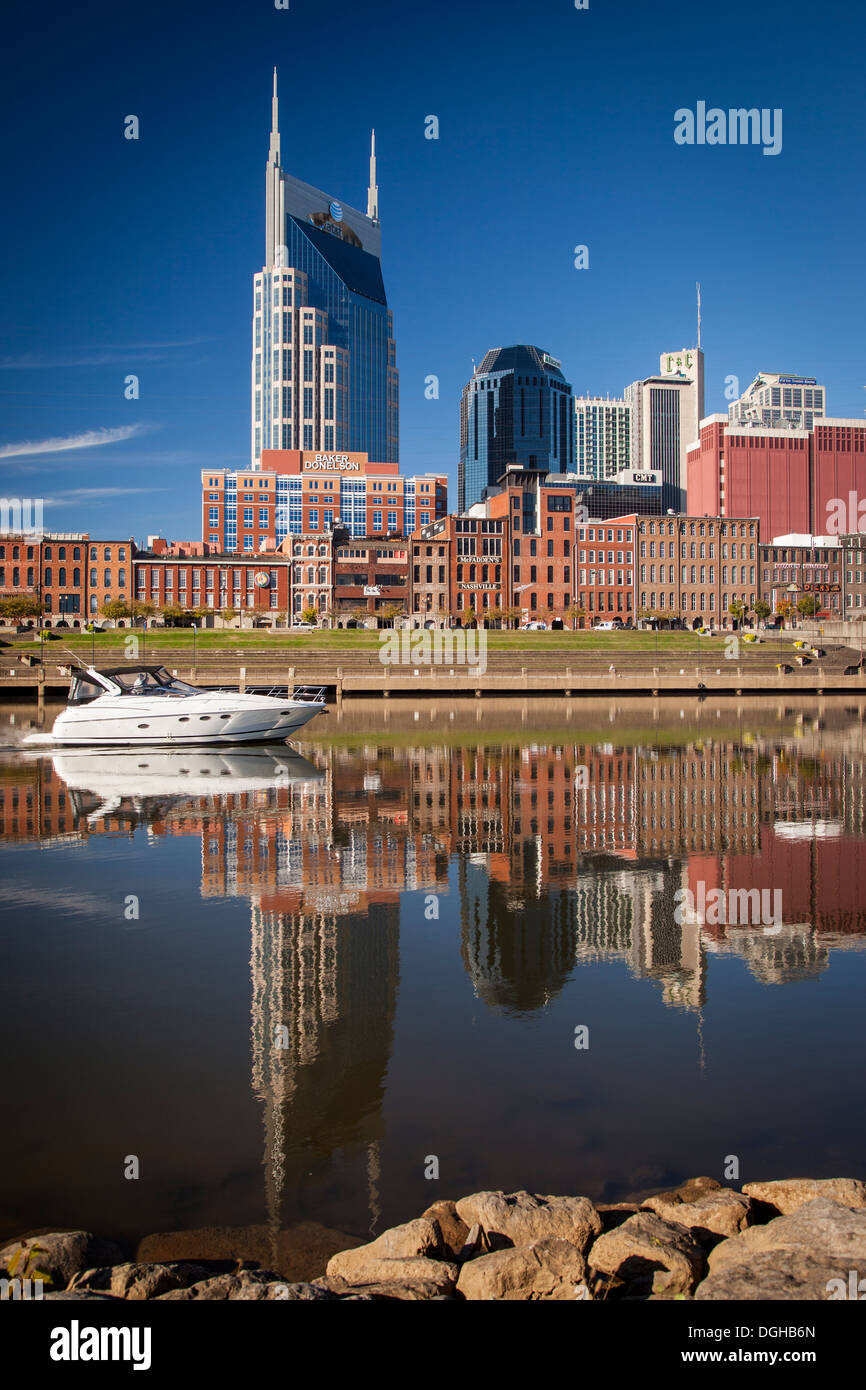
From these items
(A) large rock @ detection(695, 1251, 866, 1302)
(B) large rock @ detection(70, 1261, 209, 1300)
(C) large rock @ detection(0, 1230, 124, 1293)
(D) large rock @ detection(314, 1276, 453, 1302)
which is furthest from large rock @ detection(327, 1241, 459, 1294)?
(C) large rock @ detection(0, 1230, 124, 1293)

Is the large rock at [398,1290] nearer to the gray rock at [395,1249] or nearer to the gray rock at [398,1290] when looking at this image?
the gray rock at [398,1290]

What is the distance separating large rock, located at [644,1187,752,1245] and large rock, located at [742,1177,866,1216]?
268mm

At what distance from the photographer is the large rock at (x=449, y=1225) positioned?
6.53 metres

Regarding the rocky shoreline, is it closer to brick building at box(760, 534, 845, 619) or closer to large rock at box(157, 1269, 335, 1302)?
large rock at box(157, 1269, 335, 1302)

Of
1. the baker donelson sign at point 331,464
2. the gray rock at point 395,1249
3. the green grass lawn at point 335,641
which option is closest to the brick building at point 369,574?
the green grass lawn at point 335,641

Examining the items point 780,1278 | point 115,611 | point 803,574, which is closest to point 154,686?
point 780,1278

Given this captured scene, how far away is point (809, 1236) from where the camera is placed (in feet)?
19.9

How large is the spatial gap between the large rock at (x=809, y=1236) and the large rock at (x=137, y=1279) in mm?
3435

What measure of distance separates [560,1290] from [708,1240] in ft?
4.18

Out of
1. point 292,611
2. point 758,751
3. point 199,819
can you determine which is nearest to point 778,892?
point 199,819

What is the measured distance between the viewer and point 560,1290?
19.7 feet

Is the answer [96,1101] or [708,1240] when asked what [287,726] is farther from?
[708,1240]

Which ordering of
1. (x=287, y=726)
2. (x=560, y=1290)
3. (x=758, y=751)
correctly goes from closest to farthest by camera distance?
1. (x=560, y=1290)
2. (x=758, y=751)
3. (x=287, y=726)

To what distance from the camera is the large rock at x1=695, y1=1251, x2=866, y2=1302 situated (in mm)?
5449
